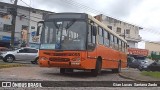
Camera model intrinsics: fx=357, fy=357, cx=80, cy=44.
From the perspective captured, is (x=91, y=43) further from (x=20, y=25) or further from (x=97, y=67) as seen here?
(x=20, y=25)

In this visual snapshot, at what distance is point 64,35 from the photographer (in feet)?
59.4

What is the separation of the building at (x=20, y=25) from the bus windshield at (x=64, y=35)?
41.0 metres

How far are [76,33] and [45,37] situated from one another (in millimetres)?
1686

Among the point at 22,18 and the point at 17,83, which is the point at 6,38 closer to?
the point at 22,18

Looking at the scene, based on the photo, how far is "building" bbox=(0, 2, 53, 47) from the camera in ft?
200

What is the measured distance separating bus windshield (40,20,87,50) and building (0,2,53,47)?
134 feet

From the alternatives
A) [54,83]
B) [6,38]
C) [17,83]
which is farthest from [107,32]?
[6,38]

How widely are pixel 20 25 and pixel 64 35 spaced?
46861 millimetres

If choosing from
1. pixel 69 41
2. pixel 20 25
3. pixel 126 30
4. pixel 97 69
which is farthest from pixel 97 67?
pixel 126 30

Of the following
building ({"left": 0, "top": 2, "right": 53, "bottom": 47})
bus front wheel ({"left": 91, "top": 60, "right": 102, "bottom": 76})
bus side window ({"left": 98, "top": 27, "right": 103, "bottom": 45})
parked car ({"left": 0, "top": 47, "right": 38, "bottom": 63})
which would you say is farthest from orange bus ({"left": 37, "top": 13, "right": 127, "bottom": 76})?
building ({"left": 0, "top": 2, "right": 53, "bottom": 47})

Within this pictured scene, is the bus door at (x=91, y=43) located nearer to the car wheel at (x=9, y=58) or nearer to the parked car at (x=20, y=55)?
the parked car at (x=20, y=55)

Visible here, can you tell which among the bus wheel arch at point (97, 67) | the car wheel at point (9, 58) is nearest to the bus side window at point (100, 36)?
the bus wheel arch at point (97, 67)

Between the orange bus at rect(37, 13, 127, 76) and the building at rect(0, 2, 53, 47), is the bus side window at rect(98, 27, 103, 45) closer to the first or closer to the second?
the orange bus at rect(37, 13, 127, 76)

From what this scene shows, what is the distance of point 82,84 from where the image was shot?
9.47 meters
